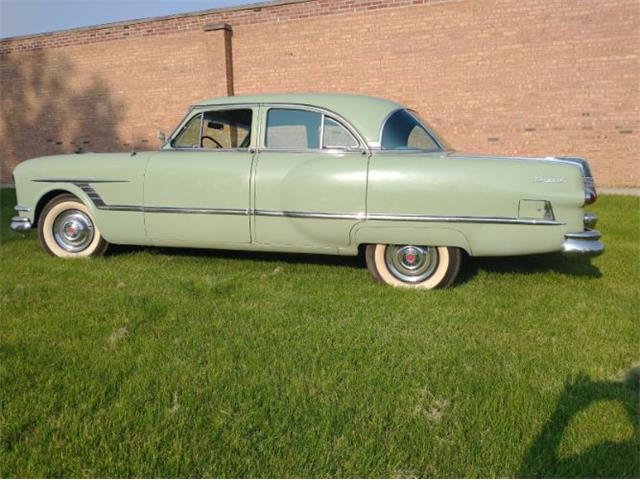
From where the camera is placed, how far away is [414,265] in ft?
12.7

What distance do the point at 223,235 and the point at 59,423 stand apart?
2.31 m

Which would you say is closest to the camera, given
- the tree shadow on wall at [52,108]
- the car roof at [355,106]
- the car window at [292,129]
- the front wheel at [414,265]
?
the front wheel at [414,265]

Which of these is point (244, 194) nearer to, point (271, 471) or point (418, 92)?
point (271, 471)

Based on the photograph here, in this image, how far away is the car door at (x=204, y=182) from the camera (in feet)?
13.3

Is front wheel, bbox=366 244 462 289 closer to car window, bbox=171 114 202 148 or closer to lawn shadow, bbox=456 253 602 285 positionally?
lawn shadow, bbox=456 253 602 285

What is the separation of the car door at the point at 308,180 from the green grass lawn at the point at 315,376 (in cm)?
44

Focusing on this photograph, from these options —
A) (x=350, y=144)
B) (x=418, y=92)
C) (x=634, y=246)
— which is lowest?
(x=634, y=246)

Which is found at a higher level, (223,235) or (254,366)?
(223,235)

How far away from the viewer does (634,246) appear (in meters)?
5.27

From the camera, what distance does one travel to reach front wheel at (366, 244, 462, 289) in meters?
3.76

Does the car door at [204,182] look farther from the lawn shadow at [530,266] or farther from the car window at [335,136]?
the lawn shadow at [530,266]

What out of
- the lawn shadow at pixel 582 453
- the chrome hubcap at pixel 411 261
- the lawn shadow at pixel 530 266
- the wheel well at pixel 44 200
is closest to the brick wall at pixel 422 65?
the lawn shadow at pixel 530 266

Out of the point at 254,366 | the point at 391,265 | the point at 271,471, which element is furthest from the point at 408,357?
the point at 391,265

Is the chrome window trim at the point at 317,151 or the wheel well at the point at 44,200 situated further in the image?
the wheel well at the point at 44,200
